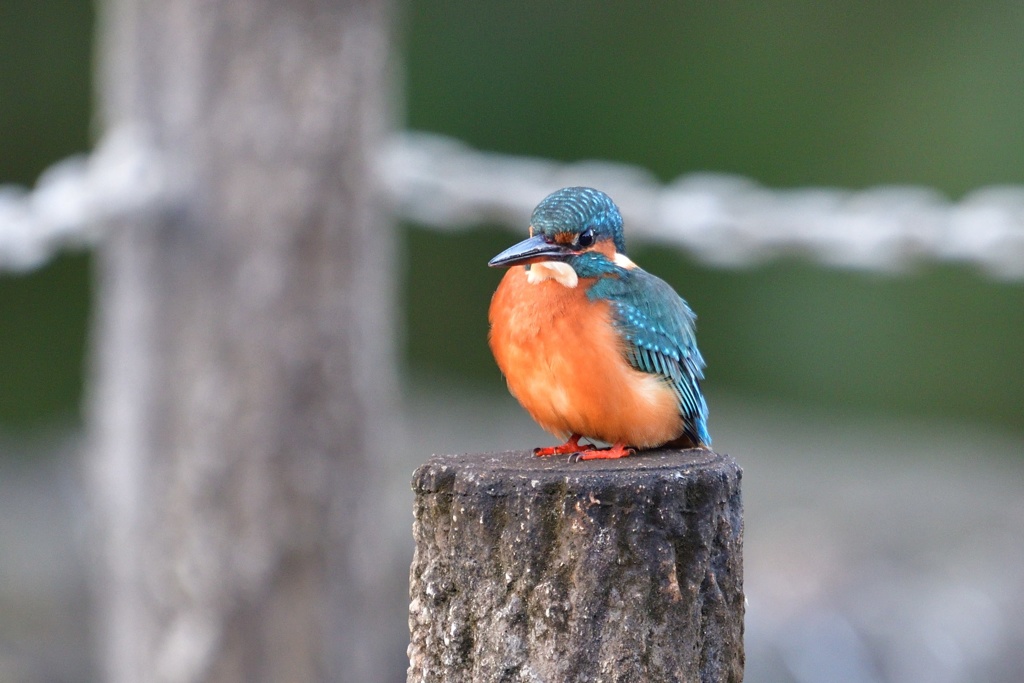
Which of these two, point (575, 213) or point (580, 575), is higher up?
point (575, 213)

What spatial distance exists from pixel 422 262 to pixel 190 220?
3822 millimetres

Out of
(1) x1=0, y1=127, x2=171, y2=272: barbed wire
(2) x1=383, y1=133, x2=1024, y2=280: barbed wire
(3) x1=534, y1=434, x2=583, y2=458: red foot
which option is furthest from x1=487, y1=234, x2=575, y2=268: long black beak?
(2) x1=383, y1=133, x2=1024, y2=280: barbed wire

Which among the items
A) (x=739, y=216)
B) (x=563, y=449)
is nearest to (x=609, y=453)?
(x=563, y=449)

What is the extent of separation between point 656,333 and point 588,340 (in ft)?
0.34

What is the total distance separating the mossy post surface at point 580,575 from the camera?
115 centimetres

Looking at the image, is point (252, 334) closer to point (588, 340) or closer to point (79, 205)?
point (79, 205)

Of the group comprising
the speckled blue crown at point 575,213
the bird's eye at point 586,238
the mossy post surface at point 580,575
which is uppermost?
the speckled blue crown at point 575,213

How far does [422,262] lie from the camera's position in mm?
6637

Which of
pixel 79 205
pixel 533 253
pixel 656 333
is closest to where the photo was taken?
pixel 533 253

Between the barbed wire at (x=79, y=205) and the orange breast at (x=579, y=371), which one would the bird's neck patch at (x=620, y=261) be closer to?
the orange breast at (x=579, y=371)

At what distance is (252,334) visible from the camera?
280 cm

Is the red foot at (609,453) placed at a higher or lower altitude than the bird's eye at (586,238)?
lower

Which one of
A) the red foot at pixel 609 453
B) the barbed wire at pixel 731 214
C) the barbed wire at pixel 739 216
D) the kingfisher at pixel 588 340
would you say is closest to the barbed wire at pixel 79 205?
the barbed wire at pixel 731 214

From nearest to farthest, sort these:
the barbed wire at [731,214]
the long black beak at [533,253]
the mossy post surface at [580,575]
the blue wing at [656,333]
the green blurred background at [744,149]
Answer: the mossy post surface at [580,575]
the long black beak at [533,253]
the blue wing at [656,333]
the barbed wire at [731,214]
the green blurred background at [744,149]
